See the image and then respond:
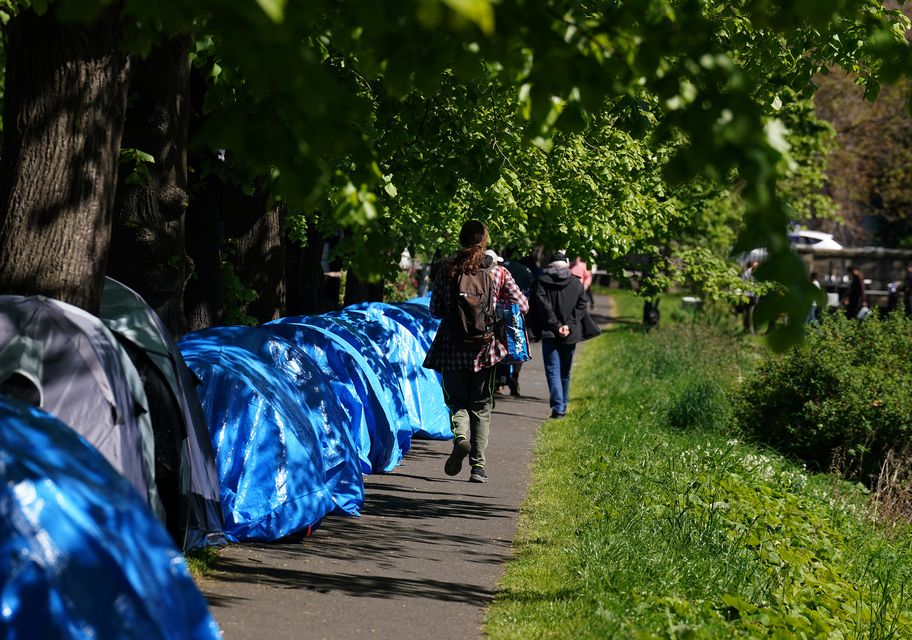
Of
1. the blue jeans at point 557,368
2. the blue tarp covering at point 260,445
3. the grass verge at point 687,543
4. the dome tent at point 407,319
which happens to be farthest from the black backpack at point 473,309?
the blue jeans at point 557,368

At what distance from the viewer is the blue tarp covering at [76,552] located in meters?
3.93

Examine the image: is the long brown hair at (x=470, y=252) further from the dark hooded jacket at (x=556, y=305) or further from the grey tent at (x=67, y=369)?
the dark hooded jacket at (x=556, y=305)

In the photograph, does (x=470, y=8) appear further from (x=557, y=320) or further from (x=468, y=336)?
(x=557, y=320)

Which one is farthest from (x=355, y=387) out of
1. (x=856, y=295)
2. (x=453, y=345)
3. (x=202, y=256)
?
(x=856, y=295)

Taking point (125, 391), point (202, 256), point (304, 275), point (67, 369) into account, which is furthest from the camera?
point (304, 275)

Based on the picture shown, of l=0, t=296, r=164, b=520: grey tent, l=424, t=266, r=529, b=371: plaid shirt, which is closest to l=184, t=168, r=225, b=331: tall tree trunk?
l=424, t=266, r=529, b=371: plaid shirt

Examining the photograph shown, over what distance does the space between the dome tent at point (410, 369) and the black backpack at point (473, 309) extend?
6.24 feet

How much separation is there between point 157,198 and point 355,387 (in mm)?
2261

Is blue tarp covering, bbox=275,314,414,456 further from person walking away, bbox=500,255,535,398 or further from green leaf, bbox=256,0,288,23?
green leaf, bbox=256,0,288,23

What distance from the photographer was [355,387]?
9.81 metres

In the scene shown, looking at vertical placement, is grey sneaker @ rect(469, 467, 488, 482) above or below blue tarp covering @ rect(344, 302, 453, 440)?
below

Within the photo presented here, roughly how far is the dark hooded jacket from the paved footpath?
3892 millimetres

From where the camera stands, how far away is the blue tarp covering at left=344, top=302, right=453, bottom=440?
11.9 m

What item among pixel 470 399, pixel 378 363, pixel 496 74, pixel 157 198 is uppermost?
pixel 496 74
